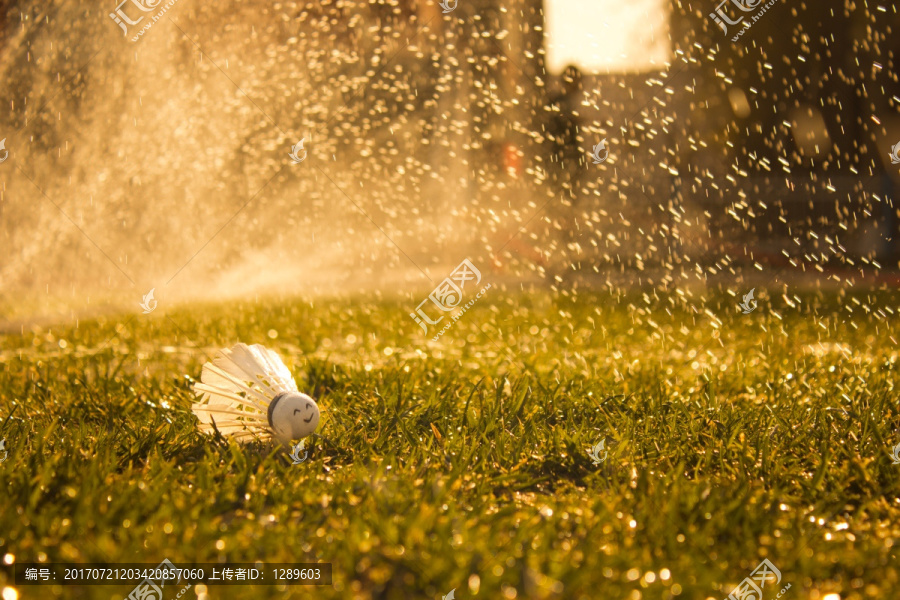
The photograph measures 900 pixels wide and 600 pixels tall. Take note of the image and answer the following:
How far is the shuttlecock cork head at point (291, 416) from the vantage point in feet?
7.30

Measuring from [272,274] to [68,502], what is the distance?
7827 mm

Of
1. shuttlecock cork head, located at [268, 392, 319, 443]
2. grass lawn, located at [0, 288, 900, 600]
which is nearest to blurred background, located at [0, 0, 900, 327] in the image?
grass lawn, located at [0, 288, 900, 600]

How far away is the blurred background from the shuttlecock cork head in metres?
4.27

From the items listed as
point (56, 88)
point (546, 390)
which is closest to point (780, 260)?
point (546, 390)

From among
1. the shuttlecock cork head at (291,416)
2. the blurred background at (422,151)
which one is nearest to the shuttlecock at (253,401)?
the shuttlecock cork head at (291,416)

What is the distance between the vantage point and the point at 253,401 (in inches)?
94.0

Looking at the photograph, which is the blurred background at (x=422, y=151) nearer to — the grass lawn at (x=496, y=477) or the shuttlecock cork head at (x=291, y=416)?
the grass lawn at (x=496, y=477)

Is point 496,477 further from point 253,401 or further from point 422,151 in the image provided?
point 422,151

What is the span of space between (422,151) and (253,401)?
439 inches

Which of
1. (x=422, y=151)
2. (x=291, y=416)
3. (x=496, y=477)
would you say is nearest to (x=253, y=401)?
(x=291, y=416)

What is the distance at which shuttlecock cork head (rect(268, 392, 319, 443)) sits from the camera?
2225mm

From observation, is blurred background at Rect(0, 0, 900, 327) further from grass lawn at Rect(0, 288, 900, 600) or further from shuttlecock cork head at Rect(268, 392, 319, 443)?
shuttlecock cork head at Rect(268, 392, 319, 443)

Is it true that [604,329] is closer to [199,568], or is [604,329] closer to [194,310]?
[194,310]

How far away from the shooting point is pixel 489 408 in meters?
2.62
